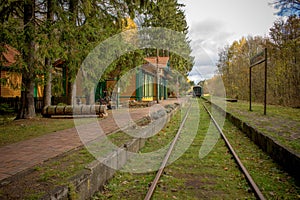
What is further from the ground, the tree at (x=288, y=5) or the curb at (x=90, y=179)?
the tree at (x=288, y=5)

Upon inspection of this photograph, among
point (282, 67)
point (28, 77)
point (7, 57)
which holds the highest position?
point (7, 57)

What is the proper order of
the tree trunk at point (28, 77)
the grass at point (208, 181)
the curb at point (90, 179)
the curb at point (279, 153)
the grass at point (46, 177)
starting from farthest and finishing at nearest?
the tree trunk at point (28, 77) < the curb at point (279, 153) < the grass at point (208, 181) < the grass at point (46, 177) < the curb at point (90, 179)

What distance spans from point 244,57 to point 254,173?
104 ft

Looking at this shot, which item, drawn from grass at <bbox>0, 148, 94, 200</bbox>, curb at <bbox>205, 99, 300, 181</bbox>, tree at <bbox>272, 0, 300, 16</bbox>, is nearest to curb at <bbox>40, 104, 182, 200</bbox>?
grass at <bbox>0, 148, 94, 200</bbox>

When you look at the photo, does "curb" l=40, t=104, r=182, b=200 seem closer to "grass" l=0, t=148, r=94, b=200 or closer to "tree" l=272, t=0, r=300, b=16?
"grass" l=0, t=148, r=94, b=200

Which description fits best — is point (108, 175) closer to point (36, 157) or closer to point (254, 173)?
point (36, 157)

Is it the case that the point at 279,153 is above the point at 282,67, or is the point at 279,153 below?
below

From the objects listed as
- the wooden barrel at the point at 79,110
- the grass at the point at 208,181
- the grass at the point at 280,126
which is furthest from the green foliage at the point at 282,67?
the grass at the point at 208,181

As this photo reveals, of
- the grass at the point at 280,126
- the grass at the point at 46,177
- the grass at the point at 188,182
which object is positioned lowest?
the grass at the point at 188,182

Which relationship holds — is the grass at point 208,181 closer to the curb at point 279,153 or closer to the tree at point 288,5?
the curb at point 279,153

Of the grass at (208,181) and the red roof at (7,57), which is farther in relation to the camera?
the red roof at (7,57)

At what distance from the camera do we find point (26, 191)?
3137mm

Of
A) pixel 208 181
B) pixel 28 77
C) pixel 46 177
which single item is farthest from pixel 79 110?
pixel 208 181

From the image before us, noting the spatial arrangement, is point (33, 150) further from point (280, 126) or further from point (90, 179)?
point (280, 126)
